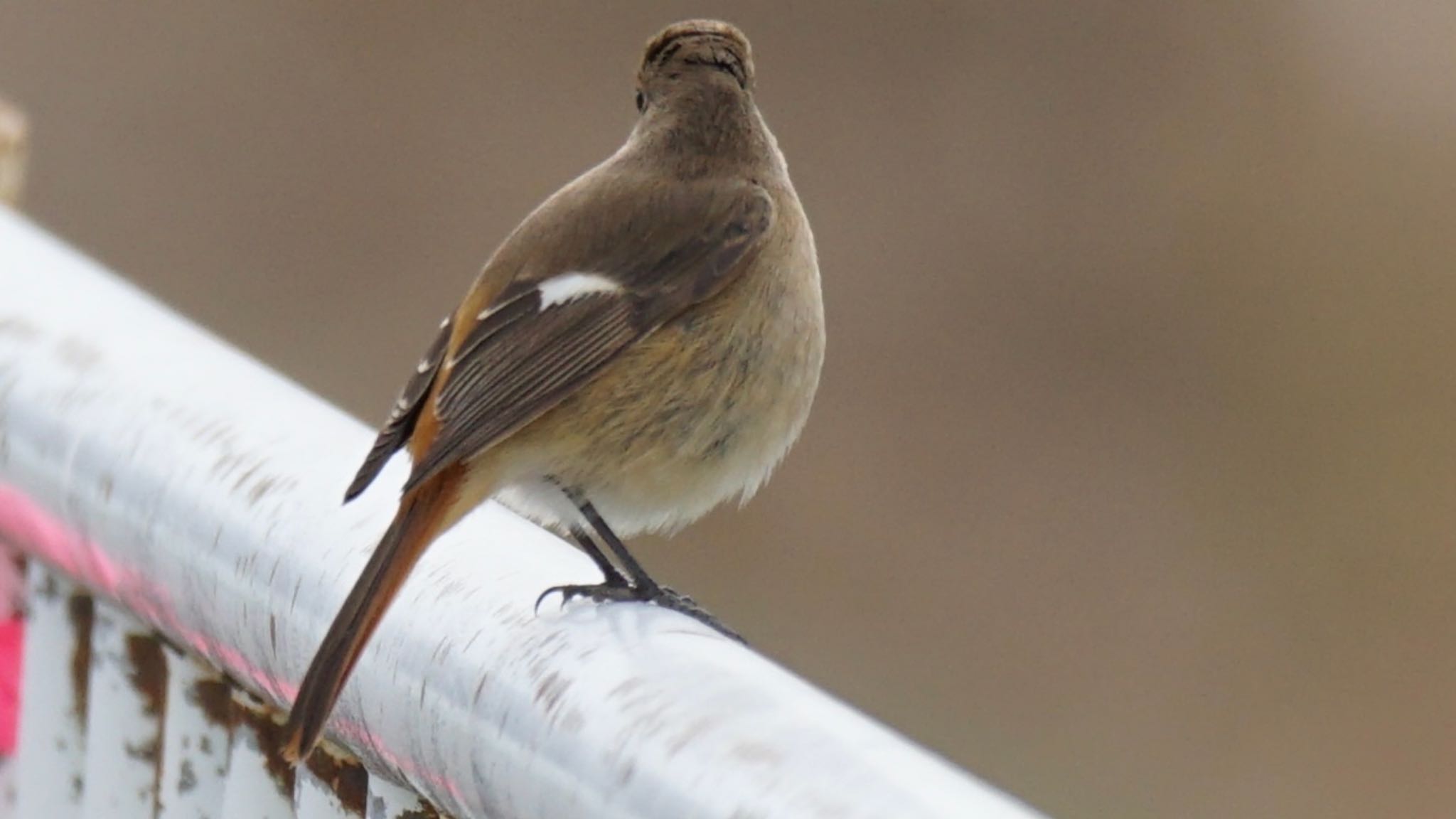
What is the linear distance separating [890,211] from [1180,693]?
7.86 ft

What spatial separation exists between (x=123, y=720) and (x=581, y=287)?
126 centimetres

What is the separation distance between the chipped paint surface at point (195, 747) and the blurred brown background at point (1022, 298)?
5891 millimetres

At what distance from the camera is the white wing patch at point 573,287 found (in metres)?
3.34

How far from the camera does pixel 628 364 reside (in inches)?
129

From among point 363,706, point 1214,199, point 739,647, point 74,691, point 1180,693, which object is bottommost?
point 1180,693

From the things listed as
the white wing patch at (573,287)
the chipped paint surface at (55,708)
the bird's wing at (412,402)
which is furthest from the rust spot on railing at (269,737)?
the white wing patch at (573,287)

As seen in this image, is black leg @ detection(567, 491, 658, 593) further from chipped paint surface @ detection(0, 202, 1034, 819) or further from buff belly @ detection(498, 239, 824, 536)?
chipped paint surface @ detection(0, 202, 1034, 819)

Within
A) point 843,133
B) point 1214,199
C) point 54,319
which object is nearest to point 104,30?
point 843,133

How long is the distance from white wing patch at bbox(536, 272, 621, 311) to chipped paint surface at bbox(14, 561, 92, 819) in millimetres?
1089

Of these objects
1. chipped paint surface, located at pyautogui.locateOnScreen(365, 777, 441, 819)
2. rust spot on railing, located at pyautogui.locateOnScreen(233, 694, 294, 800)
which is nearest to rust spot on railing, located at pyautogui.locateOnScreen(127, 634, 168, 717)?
rust spot on railing, located at pyautogui.locateOnScreen(233, 694, 294, 800)

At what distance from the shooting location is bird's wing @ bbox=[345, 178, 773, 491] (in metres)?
3.15

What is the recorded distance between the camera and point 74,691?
2338mm

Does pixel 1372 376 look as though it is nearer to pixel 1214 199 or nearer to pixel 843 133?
pixel 1214 199

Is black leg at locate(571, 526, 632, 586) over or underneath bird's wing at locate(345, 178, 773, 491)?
underneath
